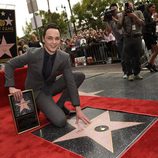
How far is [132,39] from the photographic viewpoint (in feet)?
17.4

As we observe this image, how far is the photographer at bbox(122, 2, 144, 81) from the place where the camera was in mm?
5152

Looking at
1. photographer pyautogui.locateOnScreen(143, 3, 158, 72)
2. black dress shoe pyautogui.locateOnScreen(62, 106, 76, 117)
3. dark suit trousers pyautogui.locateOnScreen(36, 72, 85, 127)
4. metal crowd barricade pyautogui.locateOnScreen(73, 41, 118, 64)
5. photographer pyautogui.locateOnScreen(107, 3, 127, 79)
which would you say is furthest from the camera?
metal crowd barricade pyautogui.locateOnScreen(73, 41, 118, 64)

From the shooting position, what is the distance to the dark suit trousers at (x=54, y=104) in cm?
319

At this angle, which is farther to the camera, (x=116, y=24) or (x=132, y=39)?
(x=116, y=24)

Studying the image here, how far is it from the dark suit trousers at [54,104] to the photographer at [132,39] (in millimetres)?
2053

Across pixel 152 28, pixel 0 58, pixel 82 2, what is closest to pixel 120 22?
pixel 152 28

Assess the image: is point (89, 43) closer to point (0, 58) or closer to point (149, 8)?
point (149, 8)

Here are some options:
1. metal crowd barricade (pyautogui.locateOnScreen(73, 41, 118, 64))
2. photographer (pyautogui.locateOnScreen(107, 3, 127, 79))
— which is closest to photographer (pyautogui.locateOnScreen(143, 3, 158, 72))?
photographer (pyautogui.locateOnScreen(107, 3, 127, 79))

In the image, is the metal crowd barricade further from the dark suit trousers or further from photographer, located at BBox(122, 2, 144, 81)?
the dark suit trousers

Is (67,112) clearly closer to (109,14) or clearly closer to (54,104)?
(54,104)

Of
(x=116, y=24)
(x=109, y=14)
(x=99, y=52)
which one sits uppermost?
(x=109, y=14)

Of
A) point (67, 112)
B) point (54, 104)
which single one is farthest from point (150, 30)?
point (54, 104)

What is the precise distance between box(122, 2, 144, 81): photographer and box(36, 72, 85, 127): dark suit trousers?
205 centimetres

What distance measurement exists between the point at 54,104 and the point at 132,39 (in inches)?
106
